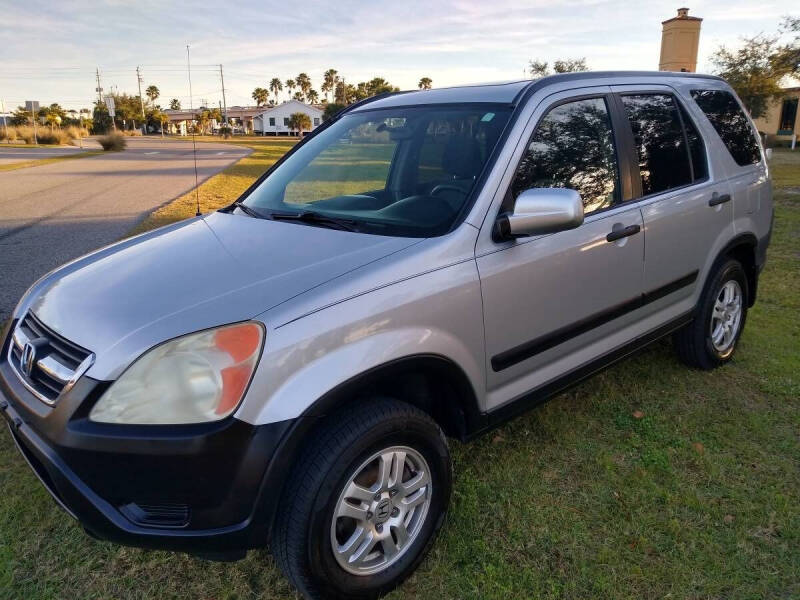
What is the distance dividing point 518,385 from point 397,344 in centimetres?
85

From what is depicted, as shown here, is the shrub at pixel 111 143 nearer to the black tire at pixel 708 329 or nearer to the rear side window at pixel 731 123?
the rear side window at pixel 731 123

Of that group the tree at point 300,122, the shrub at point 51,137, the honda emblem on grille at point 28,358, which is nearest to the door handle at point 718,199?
the honda emblem on grille at point 28,358

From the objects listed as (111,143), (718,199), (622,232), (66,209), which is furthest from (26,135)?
(622,232)

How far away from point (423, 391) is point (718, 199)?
2.48m

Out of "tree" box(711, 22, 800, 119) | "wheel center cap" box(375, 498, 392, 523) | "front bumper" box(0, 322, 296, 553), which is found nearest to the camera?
"front bumper" box(0, 322, 296, 553)

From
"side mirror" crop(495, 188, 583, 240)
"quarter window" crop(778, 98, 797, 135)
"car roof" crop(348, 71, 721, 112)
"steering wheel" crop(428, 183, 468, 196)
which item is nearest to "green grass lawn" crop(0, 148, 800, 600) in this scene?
"side mirror" crop(495, 188, 583, 240)

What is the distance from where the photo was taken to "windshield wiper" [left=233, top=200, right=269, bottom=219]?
318 centimetres

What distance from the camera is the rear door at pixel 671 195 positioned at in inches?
135

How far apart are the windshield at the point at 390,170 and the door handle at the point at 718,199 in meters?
1.74

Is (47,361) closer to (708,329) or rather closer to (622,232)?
(622,232)

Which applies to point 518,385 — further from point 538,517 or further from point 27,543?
point 27,543

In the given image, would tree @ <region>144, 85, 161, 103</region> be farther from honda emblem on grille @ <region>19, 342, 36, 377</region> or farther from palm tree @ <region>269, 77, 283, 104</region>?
honda emblem on grille @ <region>19, 342, 36, 377</region>

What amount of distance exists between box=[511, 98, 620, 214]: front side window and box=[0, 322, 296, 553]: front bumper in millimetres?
1588

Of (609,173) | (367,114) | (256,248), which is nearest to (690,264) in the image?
(609,173)
